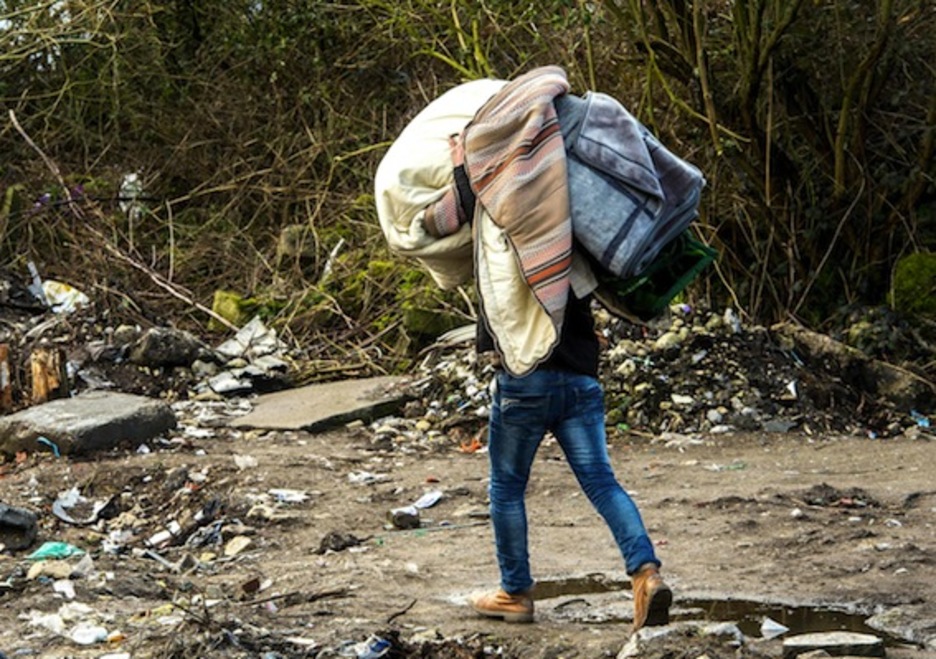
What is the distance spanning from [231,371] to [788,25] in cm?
433

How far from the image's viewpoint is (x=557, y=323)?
152 inches

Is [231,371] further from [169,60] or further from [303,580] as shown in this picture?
[169,60]

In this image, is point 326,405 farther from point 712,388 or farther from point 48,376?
point 712,388

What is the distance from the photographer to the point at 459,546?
5801mm

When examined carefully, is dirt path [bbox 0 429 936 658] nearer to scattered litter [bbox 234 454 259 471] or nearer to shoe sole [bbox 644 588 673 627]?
scattered litter [bbox 234 454 259 471]

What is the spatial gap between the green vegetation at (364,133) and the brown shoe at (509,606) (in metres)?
5.23

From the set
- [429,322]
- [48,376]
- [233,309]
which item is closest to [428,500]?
[48,376]

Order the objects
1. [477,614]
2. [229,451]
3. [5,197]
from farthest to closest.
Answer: [5,197] < [229,451] < [477,614]

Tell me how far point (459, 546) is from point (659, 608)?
1857mm

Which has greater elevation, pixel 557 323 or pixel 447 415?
pixel 557 323

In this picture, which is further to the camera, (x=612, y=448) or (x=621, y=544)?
(x=612, y=448)

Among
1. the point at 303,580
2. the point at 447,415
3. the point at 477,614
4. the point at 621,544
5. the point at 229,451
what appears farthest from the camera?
the point at 447,415

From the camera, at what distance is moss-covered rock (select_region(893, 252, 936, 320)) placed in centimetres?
943

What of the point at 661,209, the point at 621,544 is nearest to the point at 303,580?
the point at 621,544
